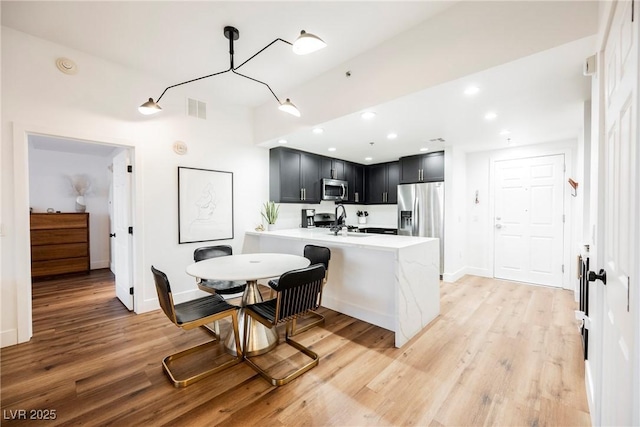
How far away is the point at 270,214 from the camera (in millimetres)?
4402

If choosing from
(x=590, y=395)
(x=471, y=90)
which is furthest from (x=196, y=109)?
(x=590, y=395)

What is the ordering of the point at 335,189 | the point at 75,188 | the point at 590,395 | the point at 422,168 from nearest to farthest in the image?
the point at 590,395 → the point at 422,168 → the point at 335,189 → the point at 75,188

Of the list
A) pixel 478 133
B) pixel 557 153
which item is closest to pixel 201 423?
pixel 478 133

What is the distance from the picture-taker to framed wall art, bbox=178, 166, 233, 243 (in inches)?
139

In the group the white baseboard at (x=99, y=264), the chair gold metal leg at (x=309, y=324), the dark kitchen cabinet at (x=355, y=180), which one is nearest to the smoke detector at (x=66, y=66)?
the chair gold metal leg at (x=309, y=324)

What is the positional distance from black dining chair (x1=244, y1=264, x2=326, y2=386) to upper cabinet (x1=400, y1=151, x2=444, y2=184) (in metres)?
3.55

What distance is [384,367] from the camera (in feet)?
7.00

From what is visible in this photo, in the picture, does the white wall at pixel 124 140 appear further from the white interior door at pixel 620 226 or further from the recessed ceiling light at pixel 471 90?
the white interior door at pixel 620 226

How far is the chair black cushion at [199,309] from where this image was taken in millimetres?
2045

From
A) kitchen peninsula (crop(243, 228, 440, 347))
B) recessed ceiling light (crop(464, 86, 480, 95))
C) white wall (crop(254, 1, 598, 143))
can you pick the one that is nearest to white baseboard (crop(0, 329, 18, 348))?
kitchen peninsula (crop(243, 228, 440, 347))

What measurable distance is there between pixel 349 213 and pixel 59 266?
591cm

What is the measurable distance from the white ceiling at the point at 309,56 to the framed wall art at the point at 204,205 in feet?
3.84

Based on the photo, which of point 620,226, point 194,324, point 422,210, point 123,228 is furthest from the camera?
point 422,210

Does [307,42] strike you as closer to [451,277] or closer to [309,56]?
[309,56]
